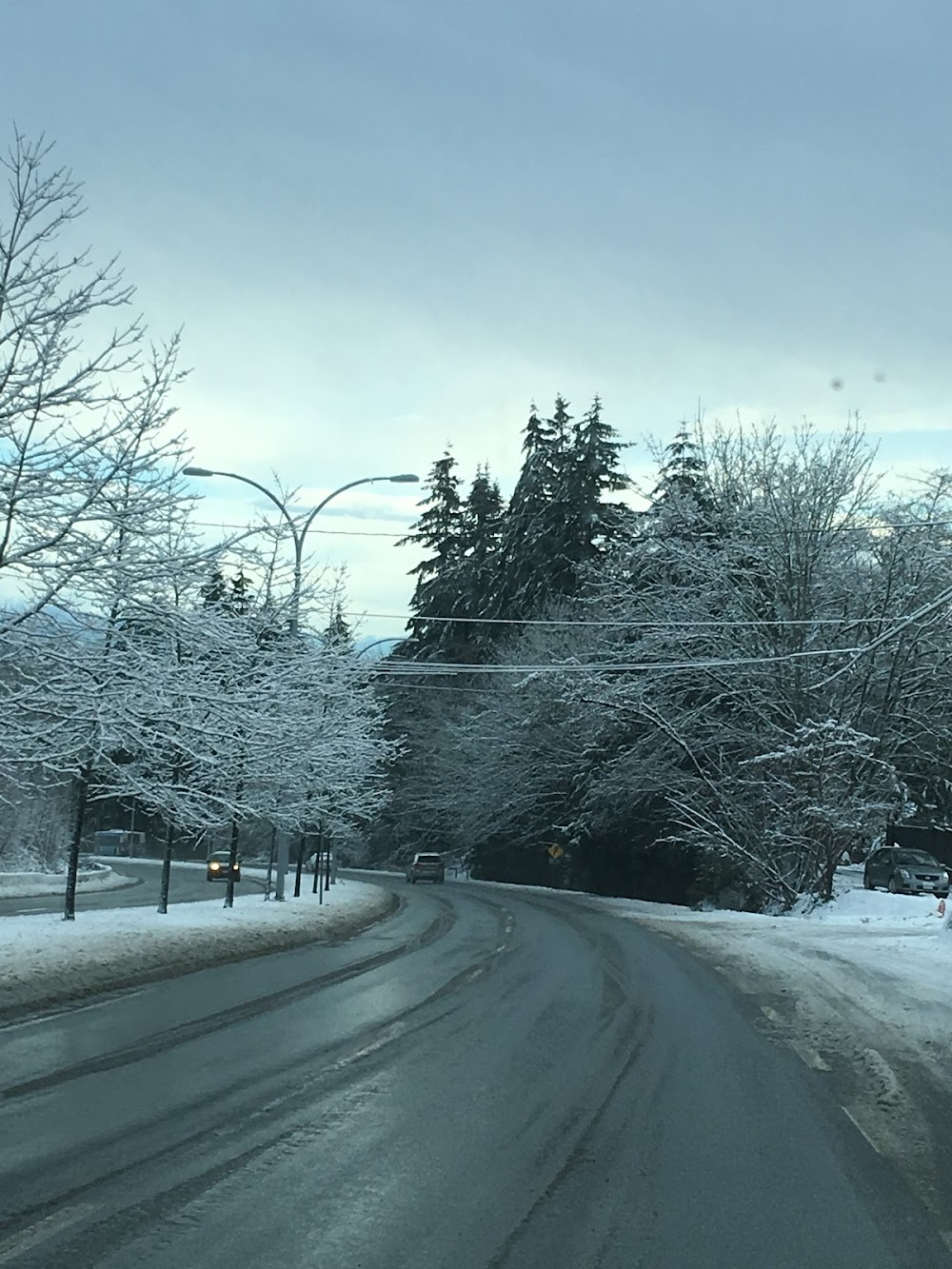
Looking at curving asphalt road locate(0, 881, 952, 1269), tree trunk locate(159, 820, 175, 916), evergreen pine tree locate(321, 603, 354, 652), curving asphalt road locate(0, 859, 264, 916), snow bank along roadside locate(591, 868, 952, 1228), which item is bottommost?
curving asphalt road locate(0, 859, 264, 916)

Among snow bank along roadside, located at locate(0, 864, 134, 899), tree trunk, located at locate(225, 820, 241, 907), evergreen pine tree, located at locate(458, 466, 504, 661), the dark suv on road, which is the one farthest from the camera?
evergreen pine tree, located at locate(458, 466, 504, 661)

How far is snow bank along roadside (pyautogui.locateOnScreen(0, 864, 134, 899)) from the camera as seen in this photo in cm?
3944

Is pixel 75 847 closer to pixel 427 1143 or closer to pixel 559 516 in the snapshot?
pixel 427 1143

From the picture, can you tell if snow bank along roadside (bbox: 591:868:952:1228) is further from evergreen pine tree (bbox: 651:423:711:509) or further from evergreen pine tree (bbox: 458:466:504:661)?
evergreen pine tree (bbox: 458:466:504:661)

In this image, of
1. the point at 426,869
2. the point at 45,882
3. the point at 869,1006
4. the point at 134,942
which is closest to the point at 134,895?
the point at 45,882

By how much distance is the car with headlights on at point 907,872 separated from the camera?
41.4 metres

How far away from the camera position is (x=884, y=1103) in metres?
8.93

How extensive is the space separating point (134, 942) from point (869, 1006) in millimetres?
9696

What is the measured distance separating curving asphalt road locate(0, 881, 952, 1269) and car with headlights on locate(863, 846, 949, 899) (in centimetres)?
2986

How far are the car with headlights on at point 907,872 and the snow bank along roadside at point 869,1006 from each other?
10283mm

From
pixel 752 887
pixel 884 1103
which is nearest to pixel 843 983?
pixel 884 1103

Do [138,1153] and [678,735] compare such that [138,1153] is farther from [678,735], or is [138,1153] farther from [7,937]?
[678,735]

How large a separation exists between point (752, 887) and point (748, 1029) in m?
29.2

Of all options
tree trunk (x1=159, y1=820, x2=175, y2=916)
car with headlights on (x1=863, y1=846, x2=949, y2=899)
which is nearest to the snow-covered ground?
tree trunk (x1=159, y1=820, x2=175, y2=916)
